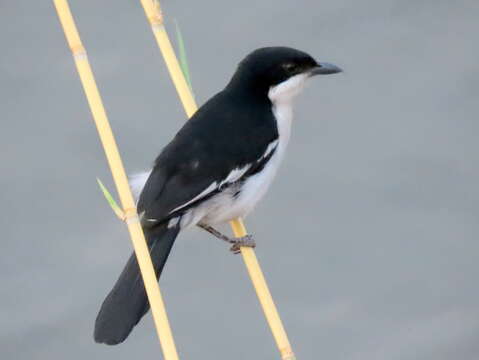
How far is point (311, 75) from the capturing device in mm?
4266

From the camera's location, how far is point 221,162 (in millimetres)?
3949

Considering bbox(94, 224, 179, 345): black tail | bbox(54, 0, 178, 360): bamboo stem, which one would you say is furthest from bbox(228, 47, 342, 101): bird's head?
bbox(54, 0, 178, 360): bamboo stem

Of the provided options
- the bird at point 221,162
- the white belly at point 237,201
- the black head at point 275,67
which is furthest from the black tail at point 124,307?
the black head at point 275,67

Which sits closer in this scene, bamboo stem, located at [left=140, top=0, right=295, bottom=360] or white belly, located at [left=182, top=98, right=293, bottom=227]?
bamboo stem, located at [left=140, top=0, right=295, bottom=360]

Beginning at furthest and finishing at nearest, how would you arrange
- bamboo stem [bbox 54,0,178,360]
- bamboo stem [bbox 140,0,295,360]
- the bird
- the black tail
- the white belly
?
the white belly → the bird → the black tail → bamboo stem [bbox 140,0,295,360] → bamboo stem [bbox 54,0,178,360]

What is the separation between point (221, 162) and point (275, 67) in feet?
Result: 1.71

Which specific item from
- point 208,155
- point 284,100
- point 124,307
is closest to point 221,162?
point 208,155

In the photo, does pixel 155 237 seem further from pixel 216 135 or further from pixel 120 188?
pixel 120 188

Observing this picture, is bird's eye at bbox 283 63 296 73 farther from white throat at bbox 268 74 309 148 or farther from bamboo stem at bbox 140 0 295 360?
bamboo stem at bbox 140 0 295 360

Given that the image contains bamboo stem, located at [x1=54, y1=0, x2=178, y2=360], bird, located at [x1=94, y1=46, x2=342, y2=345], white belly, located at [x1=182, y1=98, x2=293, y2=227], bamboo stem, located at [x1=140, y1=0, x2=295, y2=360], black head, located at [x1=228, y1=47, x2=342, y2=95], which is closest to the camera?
bamboo stem, located at [x1=54, y1=0, x2=178, y2=360]

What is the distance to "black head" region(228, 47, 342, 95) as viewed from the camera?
13.8 ft

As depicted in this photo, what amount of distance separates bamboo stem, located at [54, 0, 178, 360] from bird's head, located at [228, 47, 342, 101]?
4.70ft

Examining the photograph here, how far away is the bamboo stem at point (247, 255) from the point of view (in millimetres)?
3053

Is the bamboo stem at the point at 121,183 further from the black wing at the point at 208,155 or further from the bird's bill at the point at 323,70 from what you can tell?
the bird's bill at the point at 323,70
